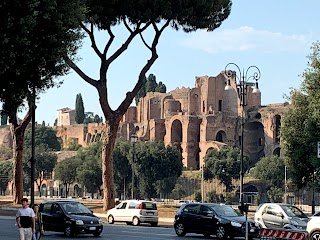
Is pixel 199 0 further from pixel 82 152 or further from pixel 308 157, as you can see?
pixel 82 152

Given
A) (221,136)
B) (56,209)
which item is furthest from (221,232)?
(221,136)

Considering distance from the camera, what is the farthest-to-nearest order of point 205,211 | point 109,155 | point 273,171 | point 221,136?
point 221,136
point 273,171
point 109,155
point 205,211

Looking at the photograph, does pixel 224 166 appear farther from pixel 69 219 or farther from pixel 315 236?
pixel 315 236

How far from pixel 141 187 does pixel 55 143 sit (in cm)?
6397

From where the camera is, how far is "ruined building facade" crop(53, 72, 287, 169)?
116062mm

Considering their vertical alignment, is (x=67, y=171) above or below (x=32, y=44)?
below

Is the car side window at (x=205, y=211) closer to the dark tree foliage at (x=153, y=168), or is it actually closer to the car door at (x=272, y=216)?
the car door at (x=272, y=216)

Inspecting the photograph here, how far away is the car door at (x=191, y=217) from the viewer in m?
24.3

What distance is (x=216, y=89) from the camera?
123 metres

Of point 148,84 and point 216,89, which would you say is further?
point 148,84

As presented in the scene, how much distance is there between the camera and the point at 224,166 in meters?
94.1

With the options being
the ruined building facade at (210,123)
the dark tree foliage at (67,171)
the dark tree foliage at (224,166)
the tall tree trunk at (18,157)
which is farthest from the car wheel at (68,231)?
the ruined building facade at (210,123)

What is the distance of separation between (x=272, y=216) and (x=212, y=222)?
6.65 ft

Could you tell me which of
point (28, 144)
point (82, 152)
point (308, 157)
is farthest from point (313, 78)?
point (28, 144)
